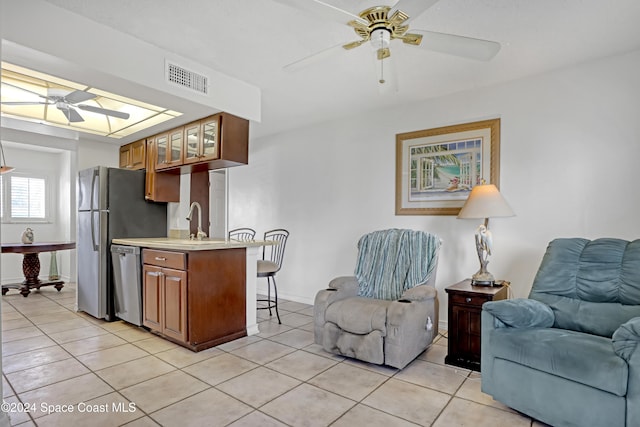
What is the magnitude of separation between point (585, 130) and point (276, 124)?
3320 mm

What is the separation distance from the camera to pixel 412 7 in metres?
1.65

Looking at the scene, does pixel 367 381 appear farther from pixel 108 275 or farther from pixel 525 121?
pixel 108 275

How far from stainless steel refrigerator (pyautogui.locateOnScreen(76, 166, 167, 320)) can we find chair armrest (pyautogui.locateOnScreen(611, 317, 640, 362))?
4268mm

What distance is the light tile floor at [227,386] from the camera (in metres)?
1.95

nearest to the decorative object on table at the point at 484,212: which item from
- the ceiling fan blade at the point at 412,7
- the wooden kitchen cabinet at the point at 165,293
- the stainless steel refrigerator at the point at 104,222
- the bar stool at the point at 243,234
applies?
the ceiling fan blade at the point at 412,7

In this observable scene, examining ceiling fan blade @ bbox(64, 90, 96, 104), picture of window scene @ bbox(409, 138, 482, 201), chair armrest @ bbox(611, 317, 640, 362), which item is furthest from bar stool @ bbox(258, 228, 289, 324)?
chair armrest @ bbox(611, 317, 640, 362)

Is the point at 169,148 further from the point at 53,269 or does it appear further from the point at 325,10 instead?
the point at 53,269

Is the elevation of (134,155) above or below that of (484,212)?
above

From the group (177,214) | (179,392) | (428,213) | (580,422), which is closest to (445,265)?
(428,213)

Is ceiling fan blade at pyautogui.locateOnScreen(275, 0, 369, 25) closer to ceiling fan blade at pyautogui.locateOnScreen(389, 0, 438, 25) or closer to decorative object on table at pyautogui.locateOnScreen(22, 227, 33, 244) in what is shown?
ceiling fan blade at pyautogui.locateOnScreen(389, 0, 438, 25)

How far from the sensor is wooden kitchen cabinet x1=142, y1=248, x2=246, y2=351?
295cm

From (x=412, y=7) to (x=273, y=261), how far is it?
134 inches

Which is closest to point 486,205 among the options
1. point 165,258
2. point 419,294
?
point 419,294

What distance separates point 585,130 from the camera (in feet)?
9.41
